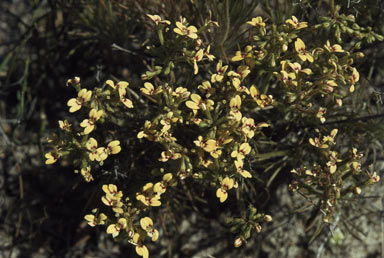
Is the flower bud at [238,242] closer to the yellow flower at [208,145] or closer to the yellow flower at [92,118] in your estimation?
the yellow flower at [208,145]

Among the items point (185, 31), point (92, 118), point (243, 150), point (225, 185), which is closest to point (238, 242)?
point (225, 185)

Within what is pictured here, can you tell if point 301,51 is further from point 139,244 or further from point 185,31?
point 139,244

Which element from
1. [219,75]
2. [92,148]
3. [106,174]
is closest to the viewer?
[92,148]

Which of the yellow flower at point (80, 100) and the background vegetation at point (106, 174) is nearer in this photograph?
the yellow flower at point (80, 100)

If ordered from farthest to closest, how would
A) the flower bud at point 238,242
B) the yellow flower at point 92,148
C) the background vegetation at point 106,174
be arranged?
1. the background vegetation at point 106,174
2. the flower bud at point 238,242
3. the yellow flower at point 92,148

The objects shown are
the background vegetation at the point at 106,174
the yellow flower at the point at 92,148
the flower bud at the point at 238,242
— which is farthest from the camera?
the background vegetation at the point at 106,174

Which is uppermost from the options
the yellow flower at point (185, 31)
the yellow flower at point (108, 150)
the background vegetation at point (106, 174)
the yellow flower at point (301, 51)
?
the yellow flower at point (185, 31)

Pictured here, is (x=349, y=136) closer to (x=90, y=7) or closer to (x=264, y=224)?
(x=264, y=224)

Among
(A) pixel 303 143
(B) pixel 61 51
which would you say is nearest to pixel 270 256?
(A) pixel 303 143

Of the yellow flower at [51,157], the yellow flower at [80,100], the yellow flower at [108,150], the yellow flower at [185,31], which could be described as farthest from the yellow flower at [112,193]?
the yellow flower at [185,31]

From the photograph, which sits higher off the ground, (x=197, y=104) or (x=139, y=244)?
(x=197, y=104)

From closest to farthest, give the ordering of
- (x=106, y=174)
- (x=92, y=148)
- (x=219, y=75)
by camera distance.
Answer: (x=92, y=148), (x=219, y=75), (x=106, y=174)
